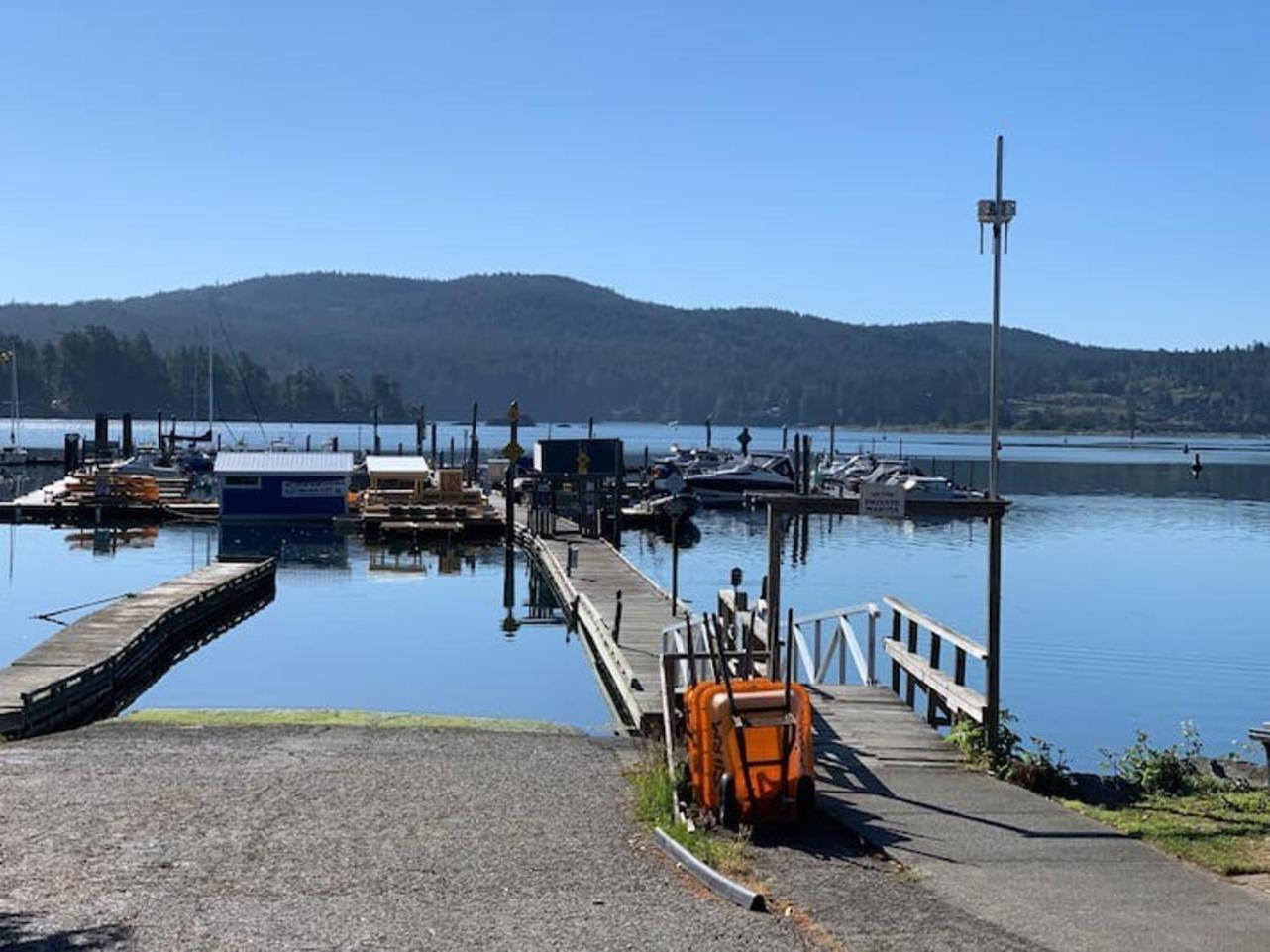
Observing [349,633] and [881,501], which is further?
[349,633]

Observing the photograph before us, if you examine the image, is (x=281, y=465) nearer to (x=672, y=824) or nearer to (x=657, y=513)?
(x=657, y=513)

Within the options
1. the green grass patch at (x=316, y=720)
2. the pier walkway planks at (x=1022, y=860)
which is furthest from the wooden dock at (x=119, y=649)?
the pier walkway planks at (x=1022, y=860)

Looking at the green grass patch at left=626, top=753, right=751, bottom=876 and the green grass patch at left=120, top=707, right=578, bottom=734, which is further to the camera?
the green grass patch at left=120, top=707, right=578, bottom=734

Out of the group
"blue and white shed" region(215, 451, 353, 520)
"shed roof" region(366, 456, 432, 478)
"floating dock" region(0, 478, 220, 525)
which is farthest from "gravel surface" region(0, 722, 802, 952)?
"floating dock" region(0, 478, 220, 525)

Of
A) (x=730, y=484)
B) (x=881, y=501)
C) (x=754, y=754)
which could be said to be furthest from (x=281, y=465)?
(x=754, y=754)

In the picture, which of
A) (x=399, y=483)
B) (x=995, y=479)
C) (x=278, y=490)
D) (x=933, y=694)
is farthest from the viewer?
(x=399, y=483)

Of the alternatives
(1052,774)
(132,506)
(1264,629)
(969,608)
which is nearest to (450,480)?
(132,506)

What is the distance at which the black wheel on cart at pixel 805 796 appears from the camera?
36.7ft

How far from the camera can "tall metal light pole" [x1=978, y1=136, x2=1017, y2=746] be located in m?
13.5

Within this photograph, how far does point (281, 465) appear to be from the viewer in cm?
5691

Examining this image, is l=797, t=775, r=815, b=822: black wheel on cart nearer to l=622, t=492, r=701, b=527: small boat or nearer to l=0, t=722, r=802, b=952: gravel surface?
l=0, t=722, r=802, b=952: gravel surface

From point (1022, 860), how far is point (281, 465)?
49493 millimetres

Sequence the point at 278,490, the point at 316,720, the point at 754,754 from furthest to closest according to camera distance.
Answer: the point at 278,490
the point at 316,720
the point at 754,754

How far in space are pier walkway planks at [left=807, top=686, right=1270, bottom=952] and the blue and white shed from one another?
143 ft
